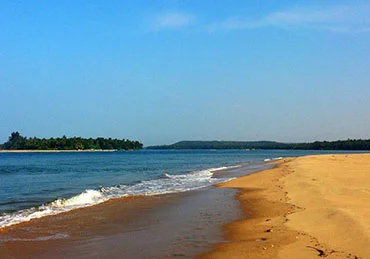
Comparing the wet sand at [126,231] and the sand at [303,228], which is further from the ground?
the sand at [303,228]

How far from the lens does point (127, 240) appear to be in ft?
35.2

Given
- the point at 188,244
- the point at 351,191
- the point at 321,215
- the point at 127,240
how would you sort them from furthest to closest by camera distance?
the point at 351,191 < the point at 321,215 < the point at 127,240 < the point at 188,244

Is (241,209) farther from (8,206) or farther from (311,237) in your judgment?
(8,206)

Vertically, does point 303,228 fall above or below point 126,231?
above

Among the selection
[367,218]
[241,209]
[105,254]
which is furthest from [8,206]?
[367,218]

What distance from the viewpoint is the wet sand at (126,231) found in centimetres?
955

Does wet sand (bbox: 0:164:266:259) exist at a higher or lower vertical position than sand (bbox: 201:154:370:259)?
lower

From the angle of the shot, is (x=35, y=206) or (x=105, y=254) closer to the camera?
(x=105, y=254)

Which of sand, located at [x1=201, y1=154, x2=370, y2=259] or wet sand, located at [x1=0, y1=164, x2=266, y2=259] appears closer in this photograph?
sand, located at [x1=201, y1=154, x2=370, y2=259]

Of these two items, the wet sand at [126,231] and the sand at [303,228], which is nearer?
the sand at [303,228]

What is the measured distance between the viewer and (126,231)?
39.7 ft

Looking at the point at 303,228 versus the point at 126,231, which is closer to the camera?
the point at 303,228

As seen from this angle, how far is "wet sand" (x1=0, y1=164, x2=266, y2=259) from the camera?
9555 millimetres

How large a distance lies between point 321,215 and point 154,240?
4.83 meters
